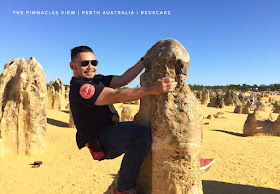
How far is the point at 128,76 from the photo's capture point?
2814mm

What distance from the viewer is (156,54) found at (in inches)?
95.0

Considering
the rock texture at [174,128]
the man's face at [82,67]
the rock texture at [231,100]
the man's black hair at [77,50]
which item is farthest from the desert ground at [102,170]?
the rock texture at [231,100]

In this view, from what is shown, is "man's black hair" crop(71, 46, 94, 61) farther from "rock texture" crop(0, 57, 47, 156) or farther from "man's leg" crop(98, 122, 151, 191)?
"rock texture" crop(0, 57, 47, 156)

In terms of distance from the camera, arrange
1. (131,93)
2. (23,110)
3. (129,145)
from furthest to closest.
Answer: (23,110)
(129,145)
(131,93)

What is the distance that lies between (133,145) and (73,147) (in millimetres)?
6825

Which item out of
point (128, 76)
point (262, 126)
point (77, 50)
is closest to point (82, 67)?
point (77, 50)

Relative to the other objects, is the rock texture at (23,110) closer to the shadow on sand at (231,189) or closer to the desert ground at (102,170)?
the desert ground at (102,170)

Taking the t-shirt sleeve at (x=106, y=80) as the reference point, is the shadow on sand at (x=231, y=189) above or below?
below

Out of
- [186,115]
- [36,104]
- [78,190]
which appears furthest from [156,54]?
[36,104]

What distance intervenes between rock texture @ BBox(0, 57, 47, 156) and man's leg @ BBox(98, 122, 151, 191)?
18.9 ft

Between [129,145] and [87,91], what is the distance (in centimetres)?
65

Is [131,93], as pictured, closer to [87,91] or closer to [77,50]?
[87,91]

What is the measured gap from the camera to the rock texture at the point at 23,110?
7.13 m

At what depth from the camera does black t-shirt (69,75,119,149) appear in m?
2.18
